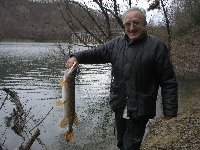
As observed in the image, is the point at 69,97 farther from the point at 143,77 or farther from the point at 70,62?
the point at 143,77

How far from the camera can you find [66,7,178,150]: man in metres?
4.60

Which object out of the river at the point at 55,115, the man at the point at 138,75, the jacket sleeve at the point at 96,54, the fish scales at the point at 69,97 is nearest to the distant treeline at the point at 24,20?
the river at the point at 55,115

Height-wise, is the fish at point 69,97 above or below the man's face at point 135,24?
below

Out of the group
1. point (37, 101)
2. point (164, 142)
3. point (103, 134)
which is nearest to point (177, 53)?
point (37, 101)

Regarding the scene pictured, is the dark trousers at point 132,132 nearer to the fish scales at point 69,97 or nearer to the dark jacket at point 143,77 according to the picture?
the dark jacket at point 143,77

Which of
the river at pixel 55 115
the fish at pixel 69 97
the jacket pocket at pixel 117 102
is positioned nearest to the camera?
the fish at pixel 69 97

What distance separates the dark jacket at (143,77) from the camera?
459cm

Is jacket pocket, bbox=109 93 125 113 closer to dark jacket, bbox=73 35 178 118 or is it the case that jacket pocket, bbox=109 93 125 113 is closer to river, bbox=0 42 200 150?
dark jacket, bbox=73 35 178 118

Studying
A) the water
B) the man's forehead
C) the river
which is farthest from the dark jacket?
the water

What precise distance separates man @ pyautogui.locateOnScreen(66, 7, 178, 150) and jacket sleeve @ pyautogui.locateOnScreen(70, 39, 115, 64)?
0.22 feet

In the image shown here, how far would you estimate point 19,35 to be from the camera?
356ft

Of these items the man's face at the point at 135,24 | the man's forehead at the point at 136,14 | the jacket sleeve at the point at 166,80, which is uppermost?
the man's forehead at the point at 136,14

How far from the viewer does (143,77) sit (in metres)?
4.63

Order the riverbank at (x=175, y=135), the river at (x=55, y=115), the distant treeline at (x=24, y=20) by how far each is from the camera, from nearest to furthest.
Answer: the riverbank at (x=175, y=135) < the river at (x=55, y=115) < the distant treeline at (x=24, y=20)
